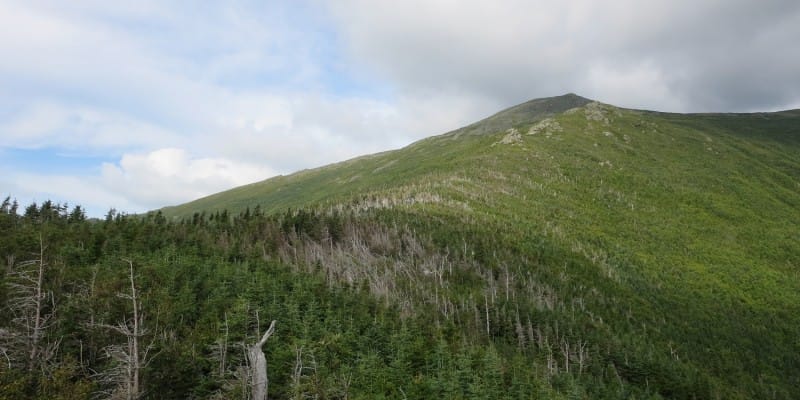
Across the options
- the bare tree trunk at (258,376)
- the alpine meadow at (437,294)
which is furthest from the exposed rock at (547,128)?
the bare tree trunk at (258,376)

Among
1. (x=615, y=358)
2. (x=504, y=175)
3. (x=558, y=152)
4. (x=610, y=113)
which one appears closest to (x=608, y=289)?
(x=615, y=358)

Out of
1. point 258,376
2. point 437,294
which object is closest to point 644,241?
point 437,294

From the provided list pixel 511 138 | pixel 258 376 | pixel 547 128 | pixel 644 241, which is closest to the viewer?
pixel 258 376

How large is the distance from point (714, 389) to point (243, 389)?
51.2 m

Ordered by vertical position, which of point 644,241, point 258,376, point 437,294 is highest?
point 258,376

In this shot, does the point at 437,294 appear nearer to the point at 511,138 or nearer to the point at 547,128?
the point at 511,138

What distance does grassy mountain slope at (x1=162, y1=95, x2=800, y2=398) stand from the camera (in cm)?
5534

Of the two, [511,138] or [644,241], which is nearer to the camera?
[644,241]

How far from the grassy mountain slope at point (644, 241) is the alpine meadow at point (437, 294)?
1.65 feet

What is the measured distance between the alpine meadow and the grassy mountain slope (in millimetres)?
504

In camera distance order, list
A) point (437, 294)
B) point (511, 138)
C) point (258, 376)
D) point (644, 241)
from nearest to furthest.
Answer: point (258, 376) < point (437, 294) < point (644, 241) < point (511, 138)

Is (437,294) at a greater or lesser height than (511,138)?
lesser

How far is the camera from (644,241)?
91125 mm

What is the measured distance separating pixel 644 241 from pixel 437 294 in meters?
59.8
